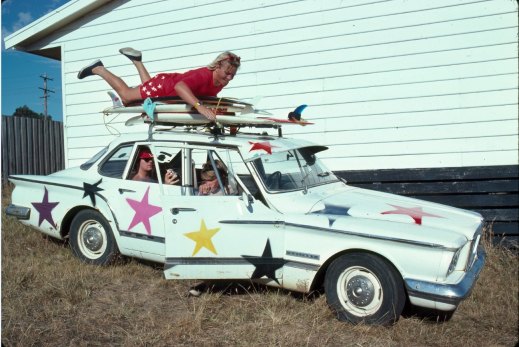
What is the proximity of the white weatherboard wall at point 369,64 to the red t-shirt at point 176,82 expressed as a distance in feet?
8.37

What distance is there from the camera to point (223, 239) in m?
4.13

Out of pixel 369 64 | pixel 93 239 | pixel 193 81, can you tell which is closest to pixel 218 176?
pixel 193 81

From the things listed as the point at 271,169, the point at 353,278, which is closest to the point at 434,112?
the point at 271,169

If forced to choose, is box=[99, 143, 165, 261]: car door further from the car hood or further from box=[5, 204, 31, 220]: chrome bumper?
the car hood

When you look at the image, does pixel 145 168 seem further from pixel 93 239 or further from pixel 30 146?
pixel 30 146

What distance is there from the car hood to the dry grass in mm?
801

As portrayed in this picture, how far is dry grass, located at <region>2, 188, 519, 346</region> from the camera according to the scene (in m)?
3.60

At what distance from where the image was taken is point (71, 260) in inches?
214

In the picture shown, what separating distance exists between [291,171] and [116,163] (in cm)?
210

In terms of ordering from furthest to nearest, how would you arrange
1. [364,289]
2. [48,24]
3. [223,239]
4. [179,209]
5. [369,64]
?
[48,24], [369,64], [179,209], [223,239], [364,289]

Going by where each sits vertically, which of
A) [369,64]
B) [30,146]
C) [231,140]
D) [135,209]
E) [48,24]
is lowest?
[135,209]

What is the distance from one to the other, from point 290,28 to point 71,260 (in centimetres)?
475

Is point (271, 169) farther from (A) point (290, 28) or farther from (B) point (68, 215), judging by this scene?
(A) point (290, 28)

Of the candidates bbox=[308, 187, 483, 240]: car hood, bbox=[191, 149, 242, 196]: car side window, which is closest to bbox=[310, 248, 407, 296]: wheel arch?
bbox=[308, 187, 483, 240]: car hood
